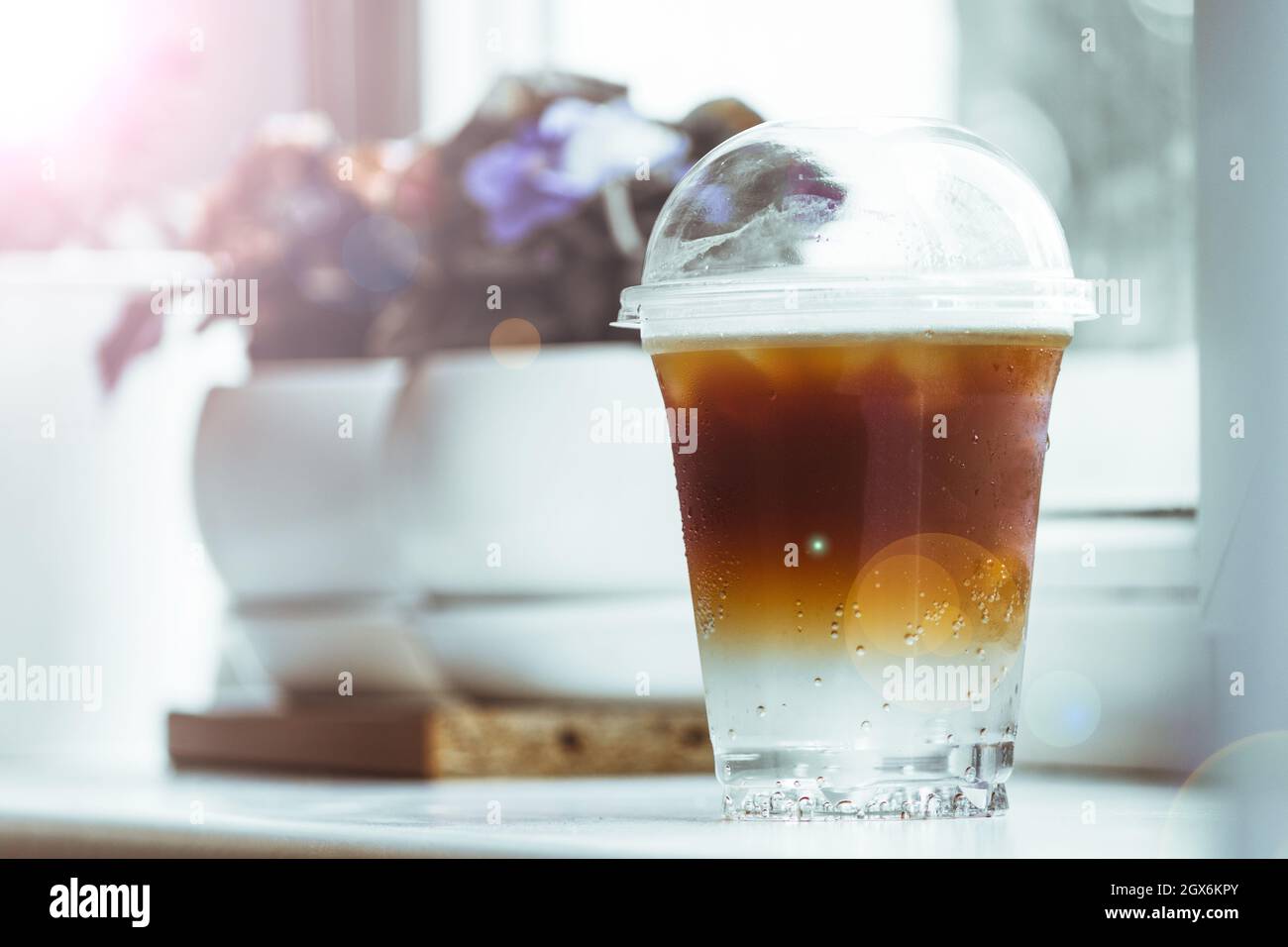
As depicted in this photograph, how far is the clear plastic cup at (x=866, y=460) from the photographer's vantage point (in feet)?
1.95

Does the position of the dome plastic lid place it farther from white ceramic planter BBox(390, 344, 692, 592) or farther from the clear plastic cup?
white ceramic planter BBox(390, 344, 692, 592)

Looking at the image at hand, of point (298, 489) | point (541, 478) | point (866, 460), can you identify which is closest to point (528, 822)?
point (866, 460)

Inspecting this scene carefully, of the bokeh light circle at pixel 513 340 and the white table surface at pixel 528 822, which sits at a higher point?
the bokeh light circle at pixel 513 340

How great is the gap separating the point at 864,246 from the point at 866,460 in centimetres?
9

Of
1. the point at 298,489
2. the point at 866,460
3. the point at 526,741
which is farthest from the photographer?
the point at 298,489

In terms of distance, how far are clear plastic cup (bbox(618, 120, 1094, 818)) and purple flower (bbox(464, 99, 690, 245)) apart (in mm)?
361

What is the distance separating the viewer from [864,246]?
2.03 feet

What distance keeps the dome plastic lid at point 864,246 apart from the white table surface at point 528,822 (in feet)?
0.62

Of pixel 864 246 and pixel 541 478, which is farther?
pixel 541 478

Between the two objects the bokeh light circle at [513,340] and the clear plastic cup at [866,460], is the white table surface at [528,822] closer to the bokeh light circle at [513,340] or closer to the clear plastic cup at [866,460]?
the clear plastic cup at [866,460]

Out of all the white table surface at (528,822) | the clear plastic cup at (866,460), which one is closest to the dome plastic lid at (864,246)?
the clear plastic cup at (866,460)

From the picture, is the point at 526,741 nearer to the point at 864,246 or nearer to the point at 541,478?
the point at 541,478
